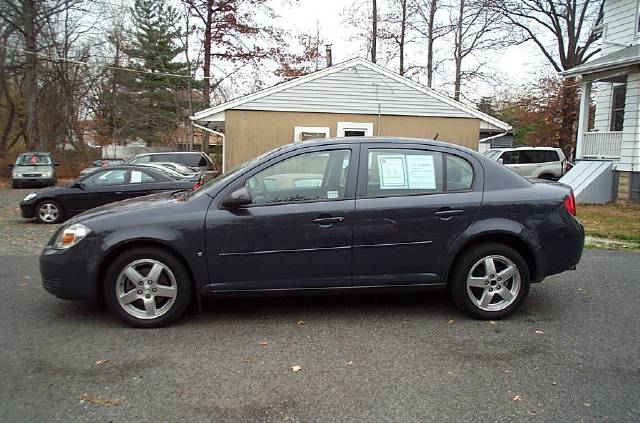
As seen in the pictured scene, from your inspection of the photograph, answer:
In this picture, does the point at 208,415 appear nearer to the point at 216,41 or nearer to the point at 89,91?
the point at 216,41

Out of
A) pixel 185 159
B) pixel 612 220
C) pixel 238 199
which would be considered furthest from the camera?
pixel 185 159

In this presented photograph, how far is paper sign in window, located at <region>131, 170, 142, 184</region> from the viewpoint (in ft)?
33.2

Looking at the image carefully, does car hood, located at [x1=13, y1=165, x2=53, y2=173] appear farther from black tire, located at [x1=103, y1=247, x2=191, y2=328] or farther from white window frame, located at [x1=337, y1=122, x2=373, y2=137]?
black tire, located at [x1=103, y1=247, x2=191, y2=328]

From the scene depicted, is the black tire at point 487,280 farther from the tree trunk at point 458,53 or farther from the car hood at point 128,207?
the tree trunk at point 458,53

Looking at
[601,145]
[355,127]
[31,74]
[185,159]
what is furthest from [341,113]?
[31,74]

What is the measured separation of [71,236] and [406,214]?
2.88 metres

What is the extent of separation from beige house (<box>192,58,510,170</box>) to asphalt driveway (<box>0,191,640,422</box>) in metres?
11.4

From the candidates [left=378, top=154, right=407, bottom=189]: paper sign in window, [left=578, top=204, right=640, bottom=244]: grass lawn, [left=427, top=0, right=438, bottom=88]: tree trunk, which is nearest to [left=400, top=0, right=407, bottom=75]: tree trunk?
[left=427, top=0, right=438, bottom=88]: tree trunk

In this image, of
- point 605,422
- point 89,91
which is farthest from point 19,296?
point 89,91

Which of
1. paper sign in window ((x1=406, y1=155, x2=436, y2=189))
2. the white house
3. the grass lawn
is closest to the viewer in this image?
paper sign in window ((x1=406, y1=155, x2=436, y2=189))

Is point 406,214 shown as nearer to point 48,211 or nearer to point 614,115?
point 48,211

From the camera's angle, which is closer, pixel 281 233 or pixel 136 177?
pixel 281 233

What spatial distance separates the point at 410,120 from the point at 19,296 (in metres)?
13.8

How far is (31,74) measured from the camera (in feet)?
83.0
